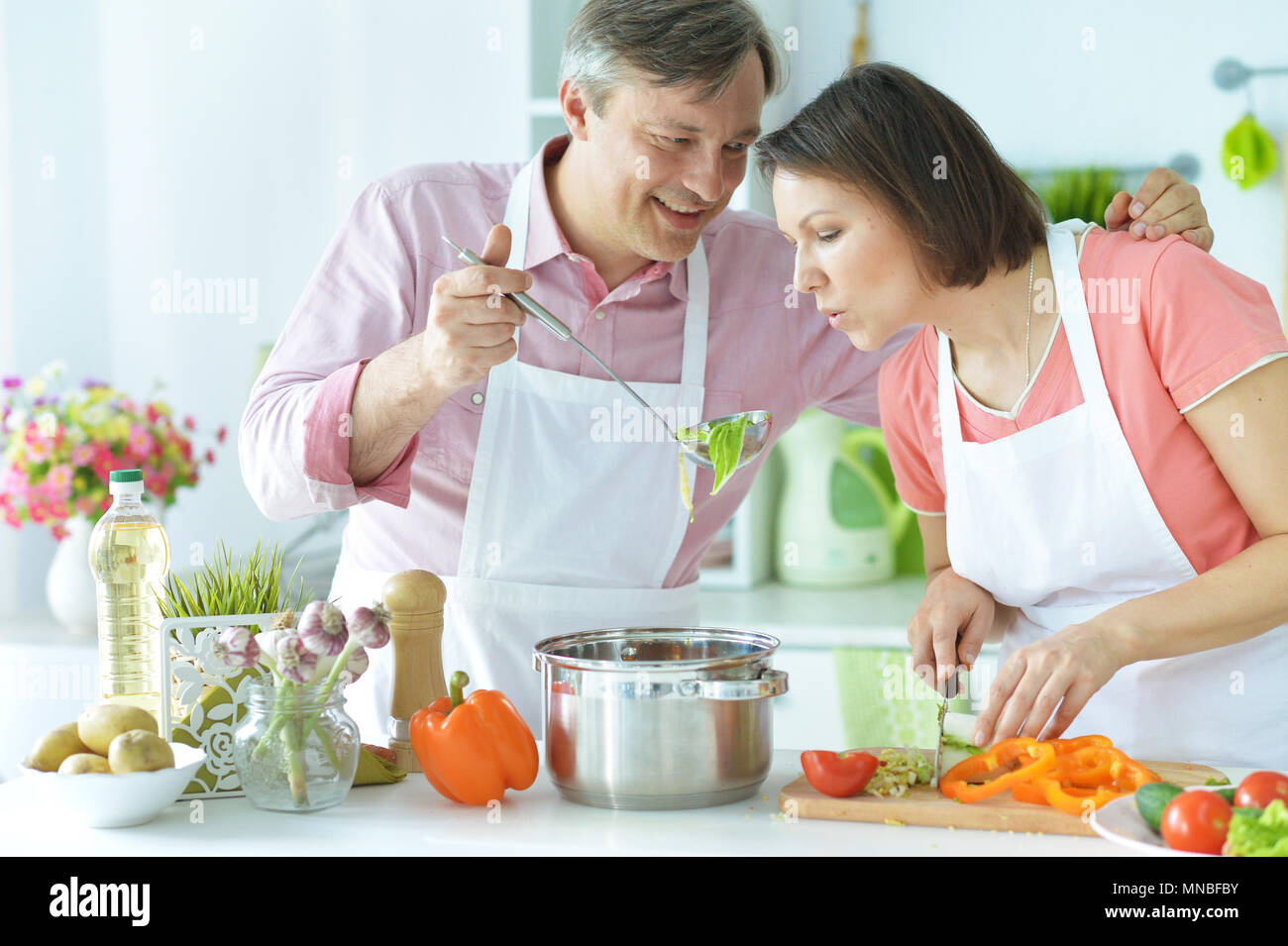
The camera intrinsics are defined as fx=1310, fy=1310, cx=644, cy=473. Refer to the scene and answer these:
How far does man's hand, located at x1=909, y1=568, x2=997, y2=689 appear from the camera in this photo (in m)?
1.62

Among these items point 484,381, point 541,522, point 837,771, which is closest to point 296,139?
point 484,381

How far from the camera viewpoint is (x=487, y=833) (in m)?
1.26

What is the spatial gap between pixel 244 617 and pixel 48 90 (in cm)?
243

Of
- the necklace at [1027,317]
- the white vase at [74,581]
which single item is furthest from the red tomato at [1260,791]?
the white vase at [74,581]

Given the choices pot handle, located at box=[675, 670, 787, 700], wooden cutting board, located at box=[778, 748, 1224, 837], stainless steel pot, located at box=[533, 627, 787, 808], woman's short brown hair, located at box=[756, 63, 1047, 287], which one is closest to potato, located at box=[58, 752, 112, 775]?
stainless steel pot, located at box=[533, 627, 787, 808]

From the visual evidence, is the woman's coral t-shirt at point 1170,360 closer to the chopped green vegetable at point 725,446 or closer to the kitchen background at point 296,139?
the chopped green vegetable at point 725,446

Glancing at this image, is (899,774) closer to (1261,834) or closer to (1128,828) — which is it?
(1128,828)

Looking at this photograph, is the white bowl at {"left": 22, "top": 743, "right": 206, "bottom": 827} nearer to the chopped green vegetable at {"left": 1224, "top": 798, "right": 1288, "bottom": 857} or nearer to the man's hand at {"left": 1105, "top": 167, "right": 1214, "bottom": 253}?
the chopped green vegetable at {"left": 1224, "top": 798, "right": 1288, "bottom": 857}

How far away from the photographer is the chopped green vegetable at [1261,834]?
1.08 m

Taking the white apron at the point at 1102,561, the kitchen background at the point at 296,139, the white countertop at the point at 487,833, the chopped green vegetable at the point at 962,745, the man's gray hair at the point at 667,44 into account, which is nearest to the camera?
the white countertop at the point at 487,833

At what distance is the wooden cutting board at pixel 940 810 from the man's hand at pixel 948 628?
11.3 inches

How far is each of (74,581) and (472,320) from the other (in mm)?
1874

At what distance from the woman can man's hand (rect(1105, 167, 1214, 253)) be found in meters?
0.04
